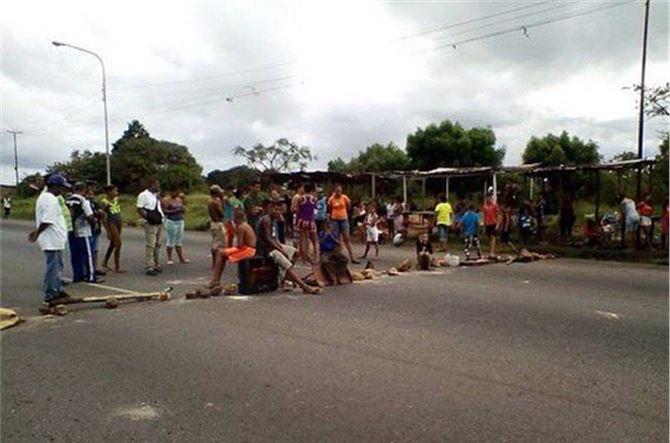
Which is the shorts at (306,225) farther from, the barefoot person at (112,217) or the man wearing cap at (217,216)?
the barefoot person at (112,217)

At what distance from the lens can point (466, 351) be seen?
5.43 m

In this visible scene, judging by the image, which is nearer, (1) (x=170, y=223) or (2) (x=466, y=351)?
(2) (x=466, y=351)

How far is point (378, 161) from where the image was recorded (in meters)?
45.1

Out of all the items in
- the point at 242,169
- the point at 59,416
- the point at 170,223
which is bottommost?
the point at 59,416

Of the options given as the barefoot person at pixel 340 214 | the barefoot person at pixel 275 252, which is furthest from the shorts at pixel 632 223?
the barefoot person at pixel 275 252

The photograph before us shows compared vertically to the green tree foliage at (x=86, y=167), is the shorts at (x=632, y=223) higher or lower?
lower

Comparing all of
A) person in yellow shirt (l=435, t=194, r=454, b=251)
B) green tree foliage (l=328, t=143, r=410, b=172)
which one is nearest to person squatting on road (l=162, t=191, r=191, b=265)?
person in yellow shirt (l=435, t=194, r=454, b=251)

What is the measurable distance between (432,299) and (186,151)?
56.8 metres

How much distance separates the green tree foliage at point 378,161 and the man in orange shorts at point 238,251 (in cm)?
3249

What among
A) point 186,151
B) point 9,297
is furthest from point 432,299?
point 186,151

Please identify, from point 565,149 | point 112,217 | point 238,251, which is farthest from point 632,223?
point 565,149

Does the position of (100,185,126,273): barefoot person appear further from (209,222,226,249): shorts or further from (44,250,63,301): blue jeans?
(44,250,63,301): blue jeans

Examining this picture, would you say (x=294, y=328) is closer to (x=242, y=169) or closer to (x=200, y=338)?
(x=200, y=338)

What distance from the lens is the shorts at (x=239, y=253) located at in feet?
27.6
